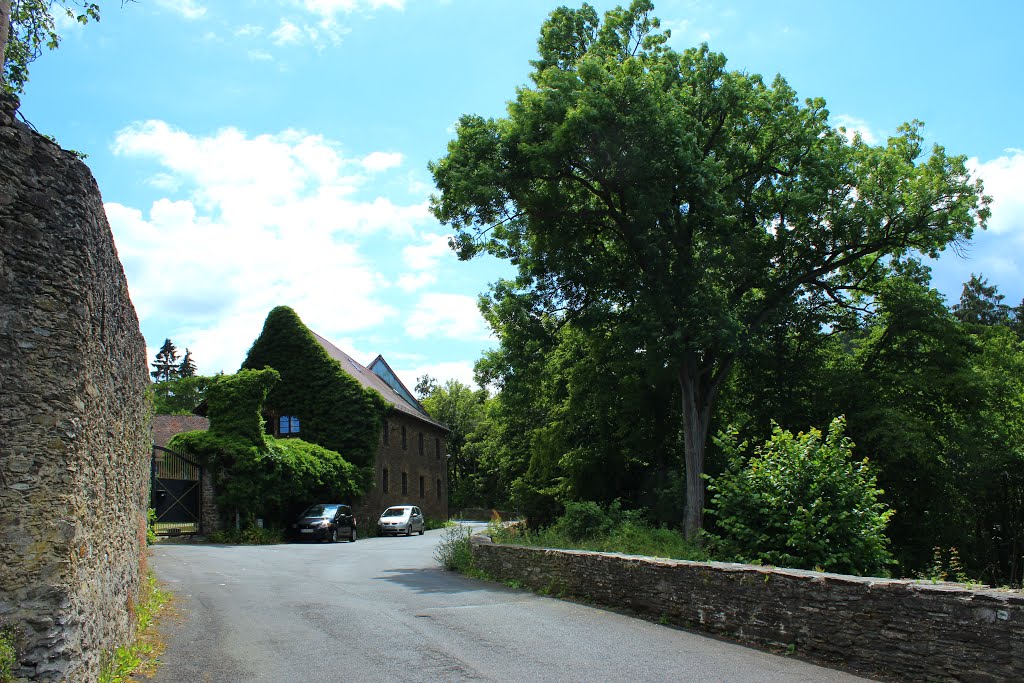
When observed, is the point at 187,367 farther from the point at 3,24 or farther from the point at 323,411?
the point at 3,24

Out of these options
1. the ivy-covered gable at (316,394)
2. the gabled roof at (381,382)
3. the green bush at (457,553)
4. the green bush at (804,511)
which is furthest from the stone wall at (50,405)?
the gabled roof at (381,382)

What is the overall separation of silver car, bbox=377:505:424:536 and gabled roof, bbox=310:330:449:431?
17.2ft

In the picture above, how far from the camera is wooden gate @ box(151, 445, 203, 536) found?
2666cm

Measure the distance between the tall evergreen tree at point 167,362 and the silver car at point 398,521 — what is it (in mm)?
76063

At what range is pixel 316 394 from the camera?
120 feet

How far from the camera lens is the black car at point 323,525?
28.8 meters

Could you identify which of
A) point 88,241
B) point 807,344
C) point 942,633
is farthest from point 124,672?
point 807,344

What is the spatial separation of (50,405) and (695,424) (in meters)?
17.2

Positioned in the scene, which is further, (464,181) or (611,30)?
(611,30)

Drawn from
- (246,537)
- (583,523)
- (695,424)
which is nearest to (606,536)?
(583,523)

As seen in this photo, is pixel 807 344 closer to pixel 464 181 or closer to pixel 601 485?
pixel 601 485

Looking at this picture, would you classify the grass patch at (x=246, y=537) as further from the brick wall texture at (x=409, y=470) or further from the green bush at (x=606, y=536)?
the green bush at (x=606, y=536)

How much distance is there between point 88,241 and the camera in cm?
601

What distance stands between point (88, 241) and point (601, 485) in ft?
61.1
